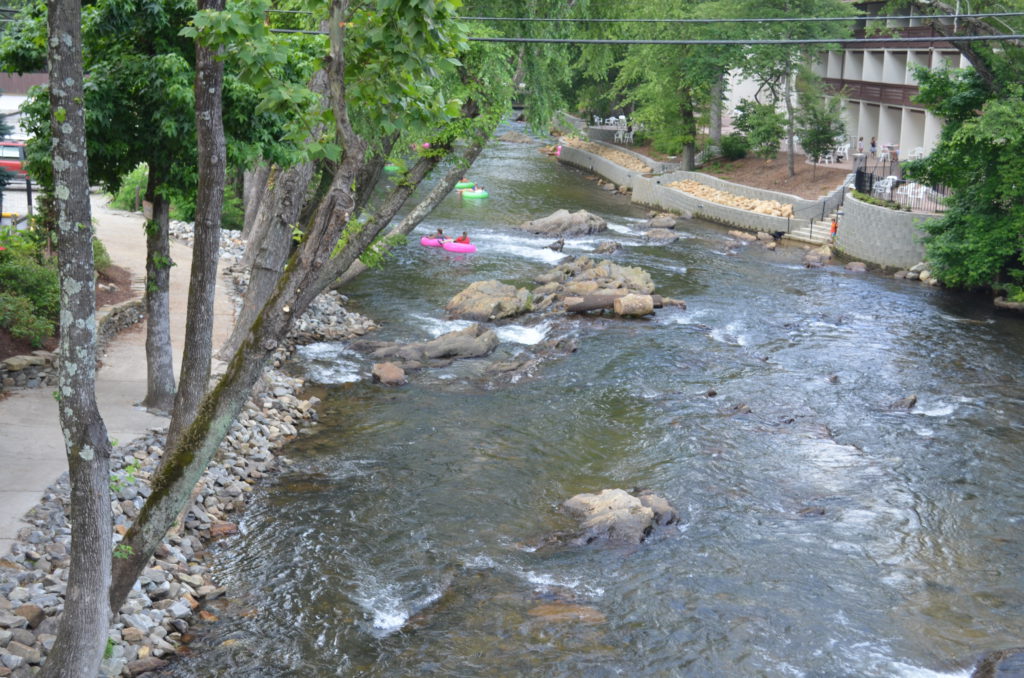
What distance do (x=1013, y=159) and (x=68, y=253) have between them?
2574 cm

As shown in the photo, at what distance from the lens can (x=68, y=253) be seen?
735 centimetres

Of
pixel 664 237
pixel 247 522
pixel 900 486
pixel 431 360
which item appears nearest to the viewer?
pixel 247 522

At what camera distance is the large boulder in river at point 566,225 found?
3788 centimetres

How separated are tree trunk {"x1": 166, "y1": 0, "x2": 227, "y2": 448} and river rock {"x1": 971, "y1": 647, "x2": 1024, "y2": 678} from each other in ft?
27.9

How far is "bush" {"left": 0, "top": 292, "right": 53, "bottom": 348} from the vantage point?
16.0 m

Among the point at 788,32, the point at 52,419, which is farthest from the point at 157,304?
the point at 788,32

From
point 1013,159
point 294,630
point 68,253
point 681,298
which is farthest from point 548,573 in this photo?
point 1013,159

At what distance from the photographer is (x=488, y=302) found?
1017 inches

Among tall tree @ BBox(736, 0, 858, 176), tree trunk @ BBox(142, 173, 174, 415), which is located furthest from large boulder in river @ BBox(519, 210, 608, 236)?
tree trunk @ BBox(142, 173, 174, 415)

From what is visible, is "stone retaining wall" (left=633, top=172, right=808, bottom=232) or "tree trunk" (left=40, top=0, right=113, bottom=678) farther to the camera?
"stone retaining wall" (left=633, top=172, right=808, bottom=232)

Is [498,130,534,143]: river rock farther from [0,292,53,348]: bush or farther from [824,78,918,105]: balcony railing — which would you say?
[0,292,53,348]: bush

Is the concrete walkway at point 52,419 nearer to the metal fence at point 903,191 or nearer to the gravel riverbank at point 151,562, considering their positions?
A: the gravel riverbank at point 151,562

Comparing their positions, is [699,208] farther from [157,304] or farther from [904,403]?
[157,304]

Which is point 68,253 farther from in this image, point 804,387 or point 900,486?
point 804,387
